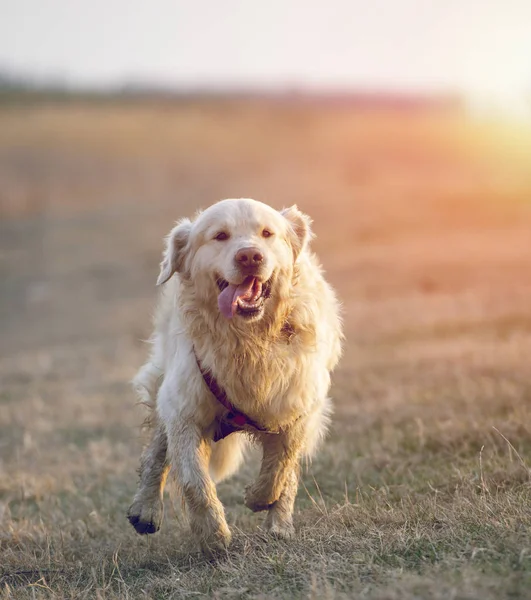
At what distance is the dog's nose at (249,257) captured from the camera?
4.49 meters

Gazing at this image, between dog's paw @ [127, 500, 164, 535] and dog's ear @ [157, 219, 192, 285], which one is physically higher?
dog's ear @ [157, 219, 192, 285]

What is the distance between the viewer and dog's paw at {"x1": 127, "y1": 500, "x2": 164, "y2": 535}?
5242 mm

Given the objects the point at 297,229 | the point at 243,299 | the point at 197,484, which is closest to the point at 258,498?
the point at 197,484

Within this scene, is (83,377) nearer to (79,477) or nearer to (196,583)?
(79,477)

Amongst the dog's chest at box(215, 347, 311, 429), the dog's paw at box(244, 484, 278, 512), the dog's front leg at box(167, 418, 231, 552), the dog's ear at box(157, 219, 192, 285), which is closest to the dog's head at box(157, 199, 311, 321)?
the dog's ear at box(157, 219, 192, 285)

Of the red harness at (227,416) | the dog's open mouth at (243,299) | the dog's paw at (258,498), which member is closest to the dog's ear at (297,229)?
the dog's open mouth at (243,299)

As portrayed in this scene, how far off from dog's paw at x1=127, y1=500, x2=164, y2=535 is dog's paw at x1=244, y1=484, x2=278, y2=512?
0.61 metres

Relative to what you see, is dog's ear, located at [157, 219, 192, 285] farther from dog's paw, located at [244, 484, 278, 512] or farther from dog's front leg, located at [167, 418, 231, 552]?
dog's paw, located at [244, 484, 278, 512]

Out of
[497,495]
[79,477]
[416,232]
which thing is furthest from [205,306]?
[416,232]

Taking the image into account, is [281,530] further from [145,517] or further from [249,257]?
[249,257]

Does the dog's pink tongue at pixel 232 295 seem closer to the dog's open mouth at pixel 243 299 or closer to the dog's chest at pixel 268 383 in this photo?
the dog's open mouth at pixel 243 299

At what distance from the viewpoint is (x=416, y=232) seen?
32.7 meters

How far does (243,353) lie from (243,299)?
0.36 meters

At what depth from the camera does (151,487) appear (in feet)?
17.9
